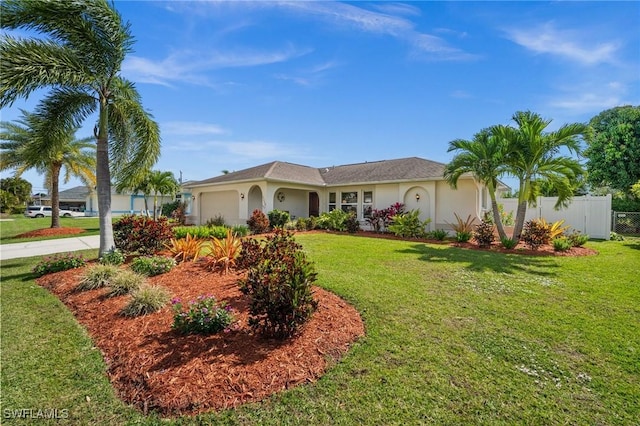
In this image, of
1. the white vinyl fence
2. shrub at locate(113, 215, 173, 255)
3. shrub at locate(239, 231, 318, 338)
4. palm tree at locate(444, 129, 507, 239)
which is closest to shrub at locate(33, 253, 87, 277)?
shrub at locate(113, 215, 173, 255)

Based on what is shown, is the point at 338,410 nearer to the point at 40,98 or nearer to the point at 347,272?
the point at 347,272

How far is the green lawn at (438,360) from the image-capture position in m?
2.78

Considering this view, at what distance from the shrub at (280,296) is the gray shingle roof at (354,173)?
44.5ft

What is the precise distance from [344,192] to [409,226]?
6.22 meters

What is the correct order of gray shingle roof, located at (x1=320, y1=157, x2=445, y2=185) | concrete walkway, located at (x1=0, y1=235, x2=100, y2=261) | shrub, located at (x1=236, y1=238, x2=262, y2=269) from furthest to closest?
gray shingle roof, located at (x1=320, y1=157, x2=445, y2=185) → concrete walkway, located at (x1=0, y1=235, x2=100, y2=261) → shrub, located at (x1=236, y1=238, x2=262, y2=269)

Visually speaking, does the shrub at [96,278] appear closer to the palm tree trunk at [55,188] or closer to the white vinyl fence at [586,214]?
the palm tree trunk at [55,188]

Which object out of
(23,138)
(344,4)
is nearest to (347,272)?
(344,4)

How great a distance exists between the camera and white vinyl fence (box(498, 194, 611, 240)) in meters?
15.5

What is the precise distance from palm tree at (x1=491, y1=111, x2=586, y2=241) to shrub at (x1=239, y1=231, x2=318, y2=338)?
10.9 metres

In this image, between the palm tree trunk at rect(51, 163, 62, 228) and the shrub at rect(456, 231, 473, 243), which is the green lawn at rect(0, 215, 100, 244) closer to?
the palm tree trunk at rect(51, 163, 62, 228)

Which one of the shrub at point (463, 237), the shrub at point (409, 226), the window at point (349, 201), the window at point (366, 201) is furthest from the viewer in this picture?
the window at point (349, 201)

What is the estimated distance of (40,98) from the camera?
27.7ft

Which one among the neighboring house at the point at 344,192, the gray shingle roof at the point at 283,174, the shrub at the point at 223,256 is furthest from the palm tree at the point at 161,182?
the shrub at the point at 223,256

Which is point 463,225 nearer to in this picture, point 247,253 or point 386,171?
point 386,171
